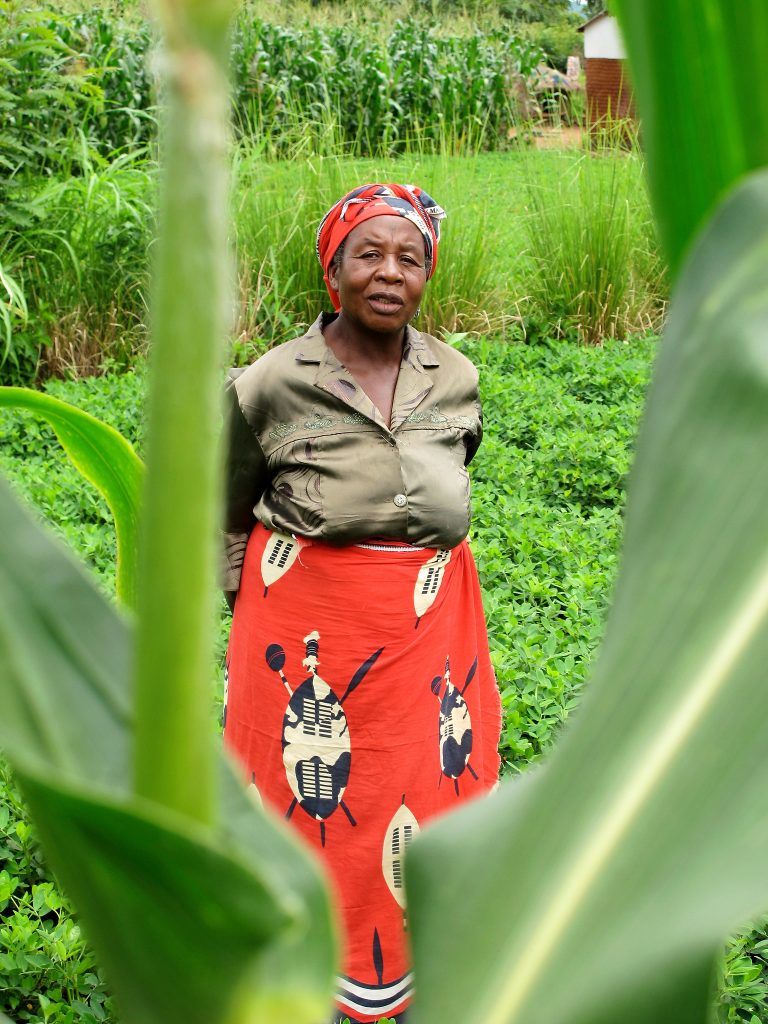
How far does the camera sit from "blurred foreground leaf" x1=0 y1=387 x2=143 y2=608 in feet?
1.31

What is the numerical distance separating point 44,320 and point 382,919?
307cm

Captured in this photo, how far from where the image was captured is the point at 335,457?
1601 millimetres

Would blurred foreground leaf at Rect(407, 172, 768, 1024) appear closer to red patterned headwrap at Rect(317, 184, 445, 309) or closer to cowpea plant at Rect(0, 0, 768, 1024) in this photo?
cowpea plant at Rect(0, 0, 768, 1024)

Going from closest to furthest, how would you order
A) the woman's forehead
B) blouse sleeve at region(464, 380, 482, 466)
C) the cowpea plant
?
1. the cowpea plant
2. the woman's forehead
3. blouse sleeve at region(464, 380, 482, 466)

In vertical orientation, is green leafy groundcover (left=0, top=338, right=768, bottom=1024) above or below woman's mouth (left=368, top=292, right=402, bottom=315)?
below

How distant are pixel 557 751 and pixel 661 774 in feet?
0.08

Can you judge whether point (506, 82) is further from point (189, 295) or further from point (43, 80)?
point (189, 295)

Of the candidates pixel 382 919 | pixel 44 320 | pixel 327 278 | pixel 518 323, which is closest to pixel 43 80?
pixel 44 320

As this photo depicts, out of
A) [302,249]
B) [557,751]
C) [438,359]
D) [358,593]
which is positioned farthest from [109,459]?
[302,249]

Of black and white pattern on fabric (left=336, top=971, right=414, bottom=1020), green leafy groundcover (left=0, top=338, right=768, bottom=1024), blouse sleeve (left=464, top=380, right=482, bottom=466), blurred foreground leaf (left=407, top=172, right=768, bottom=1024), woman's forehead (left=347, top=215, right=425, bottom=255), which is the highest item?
woman's forehead (left=347, top=215, right=425, bottom=255)

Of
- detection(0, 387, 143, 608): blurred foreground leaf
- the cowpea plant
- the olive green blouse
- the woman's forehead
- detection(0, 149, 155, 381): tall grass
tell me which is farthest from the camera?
detection(0, 149, 155, 381): tall grass

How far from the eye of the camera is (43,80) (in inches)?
174

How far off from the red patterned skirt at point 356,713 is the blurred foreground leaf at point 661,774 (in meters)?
1.31

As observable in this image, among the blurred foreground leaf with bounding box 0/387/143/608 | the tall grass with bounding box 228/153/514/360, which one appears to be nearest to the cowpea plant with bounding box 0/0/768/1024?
the blurred foreground leaf with bounding box 0/387/143/608
